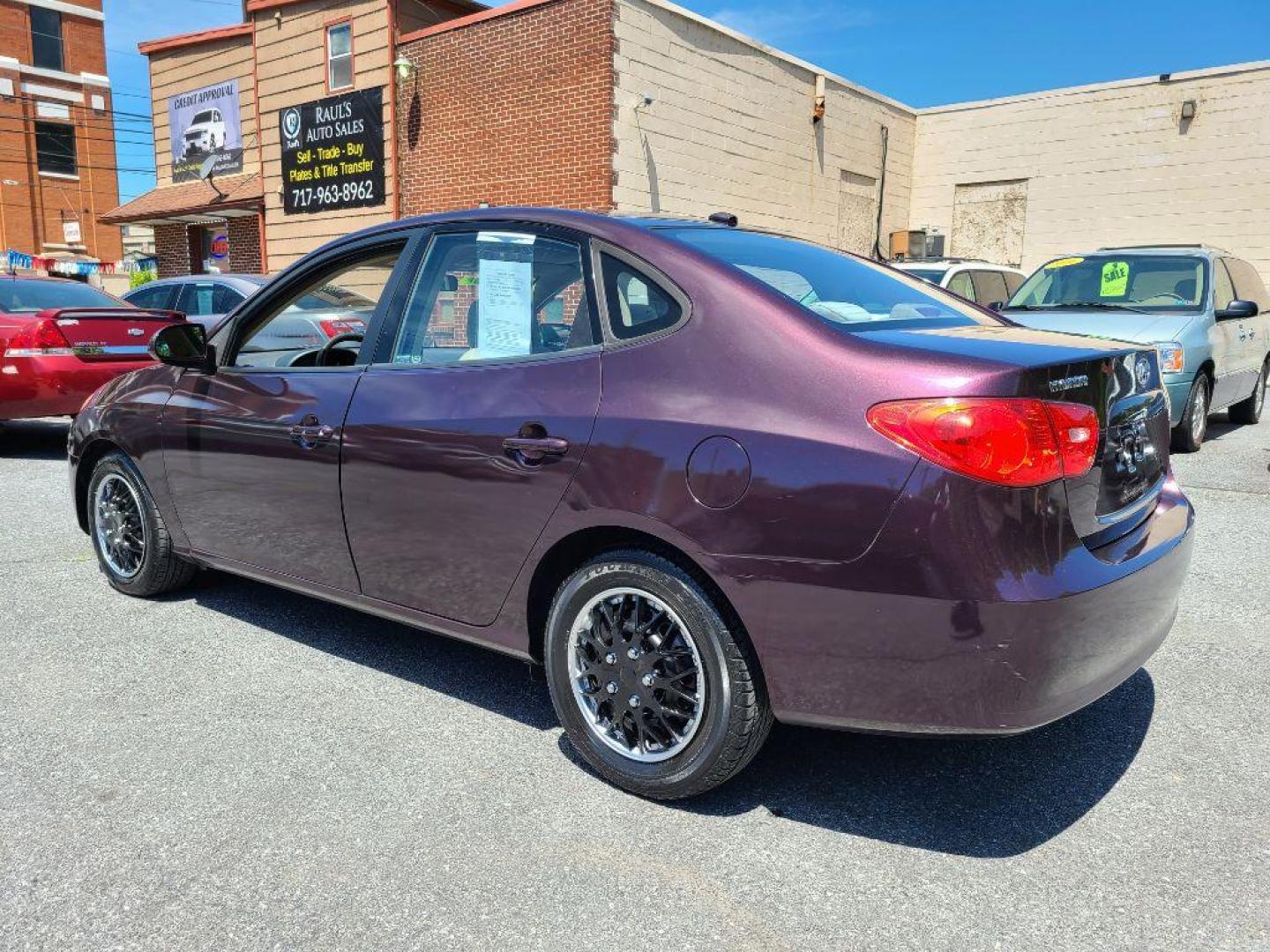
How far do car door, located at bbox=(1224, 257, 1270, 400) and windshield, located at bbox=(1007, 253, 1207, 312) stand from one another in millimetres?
627

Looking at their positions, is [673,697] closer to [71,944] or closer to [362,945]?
[362,945]

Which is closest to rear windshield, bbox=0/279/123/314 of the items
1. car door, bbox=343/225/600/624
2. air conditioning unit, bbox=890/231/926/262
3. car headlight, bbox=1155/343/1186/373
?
car door, bbox=343/225/600/624

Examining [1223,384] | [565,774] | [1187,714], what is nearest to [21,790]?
[565,774]

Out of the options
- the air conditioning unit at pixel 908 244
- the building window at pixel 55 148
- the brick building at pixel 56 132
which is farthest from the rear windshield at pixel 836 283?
the building window at pixel 55 148

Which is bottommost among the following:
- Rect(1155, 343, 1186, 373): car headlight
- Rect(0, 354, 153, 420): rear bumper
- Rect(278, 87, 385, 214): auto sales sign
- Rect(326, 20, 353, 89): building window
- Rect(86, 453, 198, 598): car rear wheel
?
Rect(86, 453, 198, 598): car rear wheel

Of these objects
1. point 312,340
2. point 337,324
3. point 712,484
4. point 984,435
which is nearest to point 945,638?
point 984,435

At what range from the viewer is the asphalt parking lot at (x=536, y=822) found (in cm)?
225

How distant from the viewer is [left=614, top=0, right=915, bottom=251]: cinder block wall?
13781 millimetres

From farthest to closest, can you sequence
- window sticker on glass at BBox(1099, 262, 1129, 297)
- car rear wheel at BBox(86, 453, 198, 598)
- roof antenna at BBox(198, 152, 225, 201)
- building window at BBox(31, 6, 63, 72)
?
building window at BBox(31, 6, 63, 72), roof antenna at BBox(198, 152, 225, 201), window sticker on glass at BBox(1099, 262, 1129, 297), car rear wheel at BBox(86, 453, 198, 598)

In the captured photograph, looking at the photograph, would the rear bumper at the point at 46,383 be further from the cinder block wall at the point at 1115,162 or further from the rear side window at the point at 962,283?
the cinder block wall at the point at 1115,162

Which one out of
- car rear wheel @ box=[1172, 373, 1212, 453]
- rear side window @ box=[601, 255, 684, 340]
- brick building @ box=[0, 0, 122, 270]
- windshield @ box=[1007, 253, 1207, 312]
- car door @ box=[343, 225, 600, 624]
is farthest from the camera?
brick building @ box=[0, 0, 122, 270]

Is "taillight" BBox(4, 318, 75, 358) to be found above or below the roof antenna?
below

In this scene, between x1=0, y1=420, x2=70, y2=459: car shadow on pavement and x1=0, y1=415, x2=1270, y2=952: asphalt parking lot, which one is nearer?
x1=0, y1=415, x2=1270, y2=952: asphalt parking lot

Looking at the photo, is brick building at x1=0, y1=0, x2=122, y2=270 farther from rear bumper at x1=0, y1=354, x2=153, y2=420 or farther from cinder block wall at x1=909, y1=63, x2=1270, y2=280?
rear bumper at x1=0, y1=354, x2=153, y2=420
